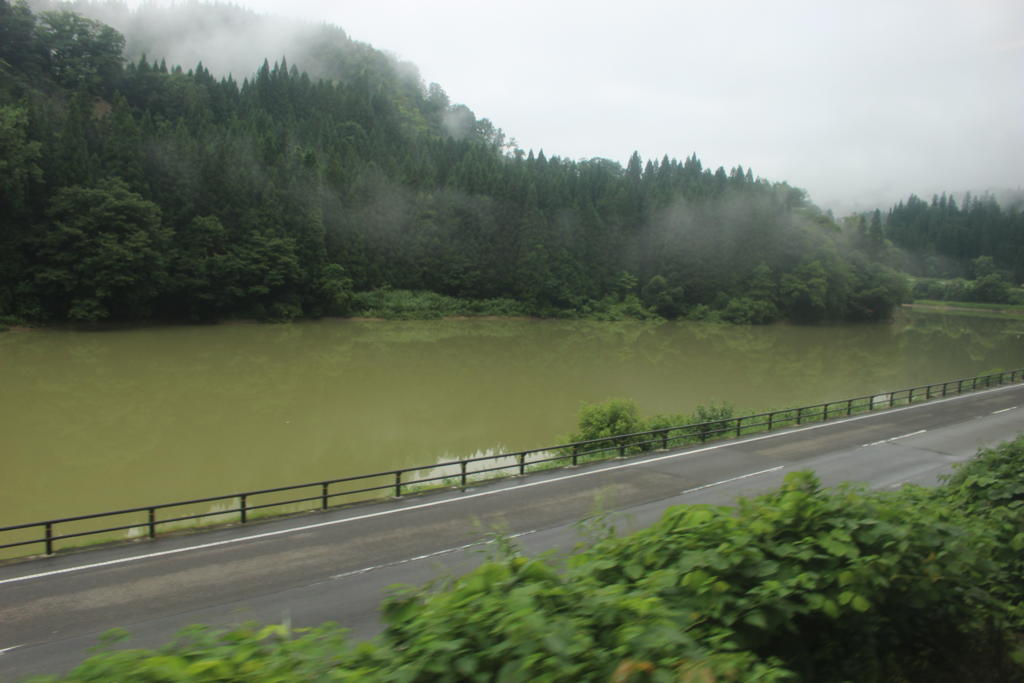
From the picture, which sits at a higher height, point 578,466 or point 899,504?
point 899,504

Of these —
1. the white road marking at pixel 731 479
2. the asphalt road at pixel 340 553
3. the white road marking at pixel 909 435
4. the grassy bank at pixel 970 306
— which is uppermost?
the grassy bank at pixel 970 306

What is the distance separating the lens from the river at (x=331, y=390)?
1897 cm

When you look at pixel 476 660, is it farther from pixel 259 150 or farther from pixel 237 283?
pixel 259 150

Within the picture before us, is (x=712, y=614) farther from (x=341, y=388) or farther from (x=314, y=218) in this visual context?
(x=314, y=218)

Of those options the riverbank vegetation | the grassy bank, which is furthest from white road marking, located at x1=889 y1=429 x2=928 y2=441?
the grassy bank

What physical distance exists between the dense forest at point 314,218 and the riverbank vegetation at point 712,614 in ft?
170

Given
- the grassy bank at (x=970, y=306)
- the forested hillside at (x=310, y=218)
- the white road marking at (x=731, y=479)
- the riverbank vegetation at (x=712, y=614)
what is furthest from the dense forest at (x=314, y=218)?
the riverbank vegetation at (x=712, y=614)

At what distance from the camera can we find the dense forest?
46375 millimetres

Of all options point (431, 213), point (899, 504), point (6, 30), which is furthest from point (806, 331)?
point (6, 30)

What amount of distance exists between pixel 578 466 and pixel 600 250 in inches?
2536

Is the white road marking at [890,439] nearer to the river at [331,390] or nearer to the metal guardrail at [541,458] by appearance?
the metal guardrail at [541,458]

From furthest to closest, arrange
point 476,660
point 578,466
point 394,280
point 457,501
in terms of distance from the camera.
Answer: point 394,280 < point 578,466 < point 457,501 < point 476,660

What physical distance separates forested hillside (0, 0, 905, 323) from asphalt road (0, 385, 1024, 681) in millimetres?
42651

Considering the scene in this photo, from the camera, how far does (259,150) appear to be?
6238 centimetres
